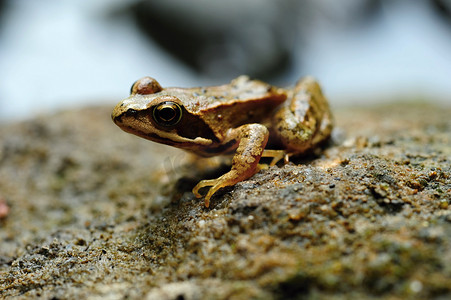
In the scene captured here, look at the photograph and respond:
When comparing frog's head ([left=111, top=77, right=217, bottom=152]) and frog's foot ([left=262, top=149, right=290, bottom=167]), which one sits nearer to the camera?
frog's head ([left=111, top=77, right=217, bottom=152])

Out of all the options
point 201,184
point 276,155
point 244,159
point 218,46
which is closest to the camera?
point 244,159

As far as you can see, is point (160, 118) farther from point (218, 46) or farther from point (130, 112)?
point (218, 46)

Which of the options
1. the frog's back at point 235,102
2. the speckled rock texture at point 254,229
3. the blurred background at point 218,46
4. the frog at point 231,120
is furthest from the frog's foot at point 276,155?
the blurred background at point 218,46

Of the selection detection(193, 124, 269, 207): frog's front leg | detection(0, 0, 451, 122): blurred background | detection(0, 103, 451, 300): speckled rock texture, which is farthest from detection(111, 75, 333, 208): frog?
detection(0, 0, 451, 122): blurred background

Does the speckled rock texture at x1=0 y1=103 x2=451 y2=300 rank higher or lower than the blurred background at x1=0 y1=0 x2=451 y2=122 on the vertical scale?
lower

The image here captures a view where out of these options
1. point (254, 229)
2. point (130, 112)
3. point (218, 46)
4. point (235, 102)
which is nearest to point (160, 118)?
point (130, 112)

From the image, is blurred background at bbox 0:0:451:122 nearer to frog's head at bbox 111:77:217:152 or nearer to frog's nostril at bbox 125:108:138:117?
frog's head at bbox 111:77:217:152

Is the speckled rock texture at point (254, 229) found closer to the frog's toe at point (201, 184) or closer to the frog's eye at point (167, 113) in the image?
the frog's toe at point (201, 184)
